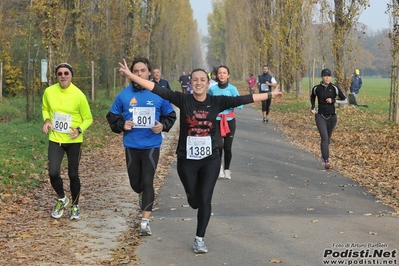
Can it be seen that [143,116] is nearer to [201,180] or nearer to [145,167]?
[145,167]

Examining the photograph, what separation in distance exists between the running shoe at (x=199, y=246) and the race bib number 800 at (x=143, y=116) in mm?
1598

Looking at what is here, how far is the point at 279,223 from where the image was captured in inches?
312

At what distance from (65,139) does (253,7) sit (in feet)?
148

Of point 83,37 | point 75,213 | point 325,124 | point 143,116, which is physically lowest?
point 75,213

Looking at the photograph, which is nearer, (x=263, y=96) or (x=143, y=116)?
(x=263, y=96)

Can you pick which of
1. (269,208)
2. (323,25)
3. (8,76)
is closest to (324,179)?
(269,208)

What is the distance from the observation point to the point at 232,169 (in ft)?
42.8

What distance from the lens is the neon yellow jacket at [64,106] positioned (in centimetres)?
823

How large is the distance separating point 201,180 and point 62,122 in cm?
228

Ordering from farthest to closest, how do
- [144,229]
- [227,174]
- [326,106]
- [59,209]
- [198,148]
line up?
[326,106]
[227,174]
[59,209]
[144,229]
[198,148]

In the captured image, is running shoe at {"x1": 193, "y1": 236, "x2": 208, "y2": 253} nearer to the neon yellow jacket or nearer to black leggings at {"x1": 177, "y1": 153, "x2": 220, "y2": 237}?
black leggings at {"x1": 177, "y1": 153, "x2": 220, "y2": 237}

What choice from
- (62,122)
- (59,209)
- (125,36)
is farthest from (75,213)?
(125,36)

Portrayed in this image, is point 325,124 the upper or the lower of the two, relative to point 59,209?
upper

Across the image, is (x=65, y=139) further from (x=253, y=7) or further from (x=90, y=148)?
(x=253, y=7)
